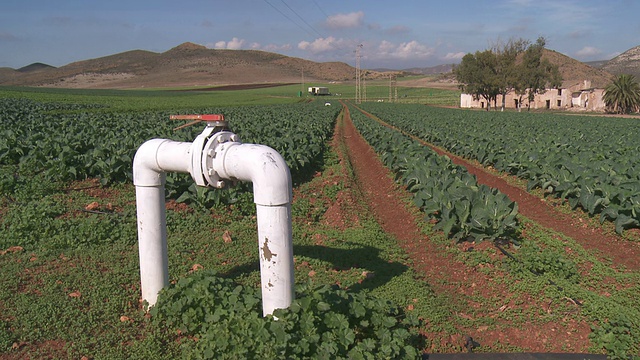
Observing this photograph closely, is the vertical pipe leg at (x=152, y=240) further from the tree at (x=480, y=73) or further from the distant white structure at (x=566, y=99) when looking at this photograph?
the distant white structure at (x=566, y=99)

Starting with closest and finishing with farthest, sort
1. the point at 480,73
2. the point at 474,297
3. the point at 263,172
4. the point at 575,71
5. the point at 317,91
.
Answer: the point at 263,172 < the point at 474,297 < the point at 480,73 < the point at 317,91 < the point at 575,71

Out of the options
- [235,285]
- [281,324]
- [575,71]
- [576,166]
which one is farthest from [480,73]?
[281,324]

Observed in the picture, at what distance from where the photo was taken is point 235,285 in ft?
16.8

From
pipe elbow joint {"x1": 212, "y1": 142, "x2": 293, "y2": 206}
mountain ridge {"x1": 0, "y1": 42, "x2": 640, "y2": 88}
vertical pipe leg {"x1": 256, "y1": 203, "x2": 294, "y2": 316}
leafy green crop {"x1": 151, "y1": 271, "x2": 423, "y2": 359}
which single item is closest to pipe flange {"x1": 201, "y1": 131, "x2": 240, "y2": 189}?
pipe elbow joint {"x1": 212, "y1": 142, "x2": 293, "y2": 206}

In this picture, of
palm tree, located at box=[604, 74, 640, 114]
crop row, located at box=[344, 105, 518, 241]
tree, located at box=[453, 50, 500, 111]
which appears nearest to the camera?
crop row, located at box=[344, 105, 518, 241]

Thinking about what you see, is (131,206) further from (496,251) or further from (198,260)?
(496,251)

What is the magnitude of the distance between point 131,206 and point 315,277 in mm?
4548

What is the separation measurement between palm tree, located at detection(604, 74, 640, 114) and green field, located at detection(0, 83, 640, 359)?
6275cm

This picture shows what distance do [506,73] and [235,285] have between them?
73547 millimetres

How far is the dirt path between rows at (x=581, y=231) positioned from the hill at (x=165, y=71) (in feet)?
447

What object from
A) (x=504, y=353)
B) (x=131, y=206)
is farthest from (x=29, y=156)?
(x=504, y=353)

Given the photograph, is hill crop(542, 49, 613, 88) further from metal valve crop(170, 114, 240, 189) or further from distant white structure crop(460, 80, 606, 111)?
metal valve crop(170, 114, 240, 189)

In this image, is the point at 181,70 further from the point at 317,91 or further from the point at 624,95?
the point at 624,95

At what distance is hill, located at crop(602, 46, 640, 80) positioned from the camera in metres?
167
